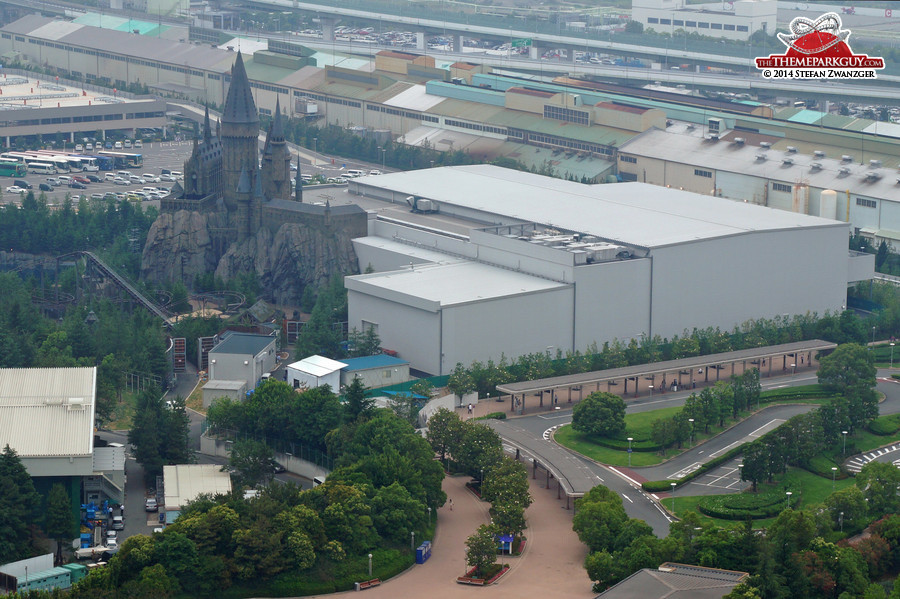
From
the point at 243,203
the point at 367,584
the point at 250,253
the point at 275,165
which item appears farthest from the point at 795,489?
the point at 275,165

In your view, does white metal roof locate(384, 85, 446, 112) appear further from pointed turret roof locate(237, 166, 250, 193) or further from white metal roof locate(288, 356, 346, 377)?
white metal roof locate(288, 356, 346, 377)

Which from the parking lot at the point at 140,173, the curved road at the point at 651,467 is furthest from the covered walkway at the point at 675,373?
the parking lot at the point at 140,173

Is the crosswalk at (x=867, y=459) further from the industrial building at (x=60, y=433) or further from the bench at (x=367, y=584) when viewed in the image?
the industrial building at (x=60, y=433)

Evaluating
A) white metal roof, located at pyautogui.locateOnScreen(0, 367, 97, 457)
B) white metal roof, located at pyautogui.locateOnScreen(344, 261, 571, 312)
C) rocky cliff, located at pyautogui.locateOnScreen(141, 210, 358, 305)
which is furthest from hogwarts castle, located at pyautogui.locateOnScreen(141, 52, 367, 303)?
white metal roof, located at pyautogui.locateOnScreen(0, 367, 97, 457)

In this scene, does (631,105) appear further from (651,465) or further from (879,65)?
(651,465)

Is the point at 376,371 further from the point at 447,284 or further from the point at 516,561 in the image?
the point at 516,561

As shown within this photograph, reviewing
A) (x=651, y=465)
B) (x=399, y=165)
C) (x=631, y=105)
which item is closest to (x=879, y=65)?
(x=631, y=105)
